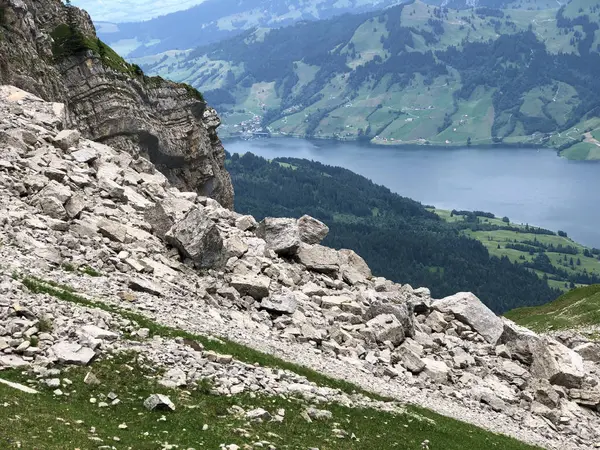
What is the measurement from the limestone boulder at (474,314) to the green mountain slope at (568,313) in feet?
103

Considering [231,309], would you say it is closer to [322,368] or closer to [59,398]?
[322,368]

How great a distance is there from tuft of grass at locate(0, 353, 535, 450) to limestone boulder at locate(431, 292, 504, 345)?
761 inches

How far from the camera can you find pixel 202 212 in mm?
41969

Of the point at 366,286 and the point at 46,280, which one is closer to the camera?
the point at 46,280

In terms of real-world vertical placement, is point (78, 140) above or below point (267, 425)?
above

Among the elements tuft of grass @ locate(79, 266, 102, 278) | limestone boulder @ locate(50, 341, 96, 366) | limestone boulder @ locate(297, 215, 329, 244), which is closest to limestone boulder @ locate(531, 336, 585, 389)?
limestone boulder @ locate(297, 215, 329, 244)

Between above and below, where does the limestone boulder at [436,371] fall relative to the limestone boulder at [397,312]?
below

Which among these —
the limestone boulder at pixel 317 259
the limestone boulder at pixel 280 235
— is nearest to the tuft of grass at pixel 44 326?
the limestone boulder at pixel 280 235

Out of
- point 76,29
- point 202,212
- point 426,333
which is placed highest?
point 76,29

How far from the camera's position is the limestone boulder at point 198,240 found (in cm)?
4047

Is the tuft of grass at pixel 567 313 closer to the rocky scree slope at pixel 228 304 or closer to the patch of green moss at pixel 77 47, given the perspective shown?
the rocky scree slope at pixel 228 304

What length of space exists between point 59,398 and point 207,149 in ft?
184

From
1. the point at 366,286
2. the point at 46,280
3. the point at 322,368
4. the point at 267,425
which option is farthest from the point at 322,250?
the point at 267,425

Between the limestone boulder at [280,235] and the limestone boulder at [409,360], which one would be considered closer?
the limestone boulder at [409,360]
